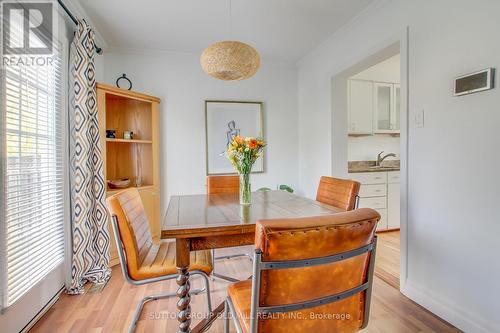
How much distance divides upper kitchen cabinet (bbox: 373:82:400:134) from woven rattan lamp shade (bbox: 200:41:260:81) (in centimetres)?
242

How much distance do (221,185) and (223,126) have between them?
1.35m

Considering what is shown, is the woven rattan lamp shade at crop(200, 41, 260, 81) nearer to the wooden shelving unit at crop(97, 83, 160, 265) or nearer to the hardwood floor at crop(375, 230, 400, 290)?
the wooden shelving unit at crop(97, 83, 160, 265)

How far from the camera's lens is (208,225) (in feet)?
4.06

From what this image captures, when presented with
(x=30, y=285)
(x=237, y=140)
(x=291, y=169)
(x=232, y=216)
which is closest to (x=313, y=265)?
(x=232, y=216)

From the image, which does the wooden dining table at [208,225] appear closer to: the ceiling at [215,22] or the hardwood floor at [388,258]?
the hardwood floor at [388,258]

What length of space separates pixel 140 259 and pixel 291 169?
2697 millimetres

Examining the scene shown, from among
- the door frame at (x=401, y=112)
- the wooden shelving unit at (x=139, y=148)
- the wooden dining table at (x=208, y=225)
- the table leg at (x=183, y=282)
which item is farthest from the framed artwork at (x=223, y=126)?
the table leg at (x=183, y=282)


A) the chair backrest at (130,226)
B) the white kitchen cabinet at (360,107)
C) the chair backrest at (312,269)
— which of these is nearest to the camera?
the chair backrest at (312,269)

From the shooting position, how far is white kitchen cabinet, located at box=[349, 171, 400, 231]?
342 centimetres

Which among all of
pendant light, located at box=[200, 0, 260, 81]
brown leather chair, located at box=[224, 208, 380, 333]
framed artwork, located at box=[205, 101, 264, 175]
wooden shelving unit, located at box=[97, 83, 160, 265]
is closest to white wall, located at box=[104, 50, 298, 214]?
framed artwork, located at box=[205, 101, 264, 175]

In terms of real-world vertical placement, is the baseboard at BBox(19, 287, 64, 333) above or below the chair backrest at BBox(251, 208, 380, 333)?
below

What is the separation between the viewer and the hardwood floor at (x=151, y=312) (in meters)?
1.67

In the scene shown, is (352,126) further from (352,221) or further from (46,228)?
(46,228)

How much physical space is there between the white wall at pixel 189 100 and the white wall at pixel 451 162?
1.70 metres
